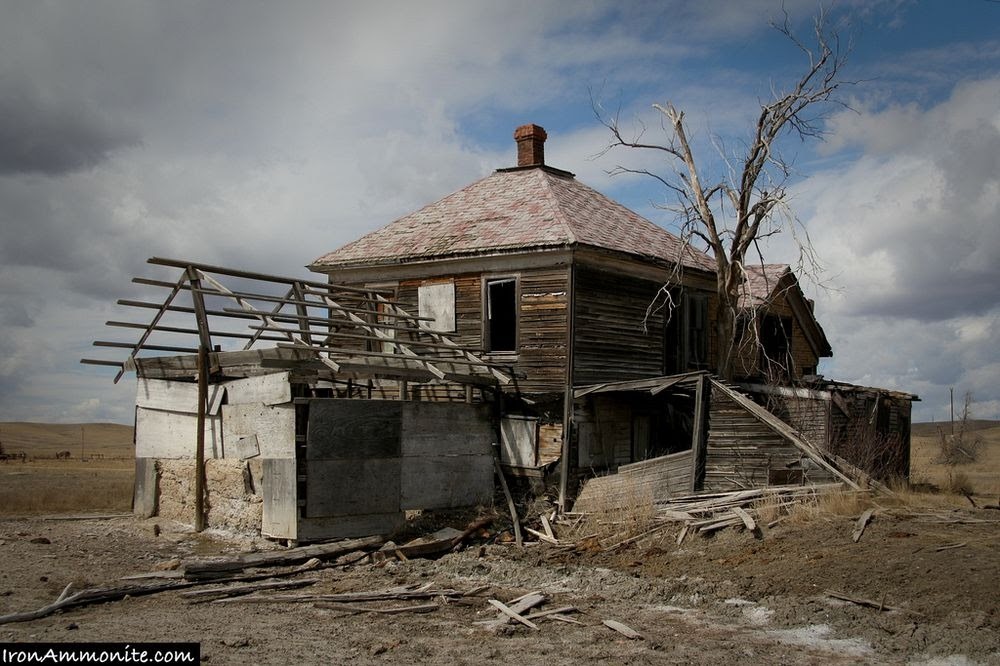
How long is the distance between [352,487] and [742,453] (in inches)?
254

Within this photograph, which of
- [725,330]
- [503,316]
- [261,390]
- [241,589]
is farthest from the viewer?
[503,316]

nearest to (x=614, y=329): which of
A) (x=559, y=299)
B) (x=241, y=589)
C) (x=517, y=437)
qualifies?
(x=559, y=299)

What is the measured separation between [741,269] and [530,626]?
1225 centimetres

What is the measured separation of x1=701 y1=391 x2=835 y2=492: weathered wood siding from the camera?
46.1 ft

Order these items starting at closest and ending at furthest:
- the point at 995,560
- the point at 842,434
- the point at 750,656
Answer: the point at 750,656 → the point at 995,560 → the point at 842,434

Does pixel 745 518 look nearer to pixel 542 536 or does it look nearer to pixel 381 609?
pixel 542 536

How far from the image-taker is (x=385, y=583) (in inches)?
444

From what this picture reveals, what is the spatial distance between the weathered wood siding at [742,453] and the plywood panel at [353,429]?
211 inches

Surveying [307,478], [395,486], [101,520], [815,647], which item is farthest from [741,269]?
[101,520]

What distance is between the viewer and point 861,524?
1121 centimetres

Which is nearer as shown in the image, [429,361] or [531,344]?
[429,361]

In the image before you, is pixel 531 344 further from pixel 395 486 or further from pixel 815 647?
pixel 815 647

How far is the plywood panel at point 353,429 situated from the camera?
13562 mm

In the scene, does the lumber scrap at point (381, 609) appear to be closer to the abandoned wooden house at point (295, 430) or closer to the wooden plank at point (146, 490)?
the abandoned wooden house at point (295, 430)
